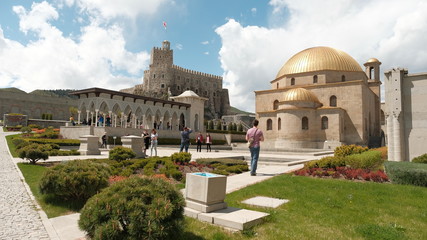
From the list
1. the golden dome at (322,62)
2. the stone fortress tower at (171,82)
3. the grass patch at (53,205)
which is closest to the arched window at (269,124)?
the golden dome at (322,62)

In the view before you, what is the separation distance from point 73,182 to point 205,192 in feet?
10.7

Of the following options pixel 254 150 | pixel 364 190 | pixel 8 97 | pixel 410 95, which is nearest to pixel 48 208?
pixel 254 150

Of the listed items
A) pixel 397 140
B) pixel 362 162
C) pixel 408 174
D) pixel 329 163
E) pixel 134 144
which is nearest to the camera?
pixel 408 174

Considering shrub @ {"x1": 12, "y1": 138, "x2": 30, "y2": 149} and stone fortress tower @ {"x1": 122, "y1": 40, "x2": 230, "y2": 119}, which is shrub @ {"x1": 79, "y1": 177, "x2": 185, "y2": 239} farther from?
stone fortress tower @ {"x1": 122, "y1": 40, "x2": 230, "y2": 119}

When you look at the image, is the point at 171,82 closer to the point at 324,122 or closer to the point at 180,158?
the point at 324,122

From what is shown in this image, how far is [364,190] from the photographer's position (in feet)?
23.4

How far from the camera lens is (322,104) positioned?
34844 millimetres

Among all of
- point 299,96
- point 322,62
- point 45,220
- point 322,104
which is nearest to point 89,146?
point 45,220

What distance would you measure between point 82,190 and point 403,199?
7.25 m

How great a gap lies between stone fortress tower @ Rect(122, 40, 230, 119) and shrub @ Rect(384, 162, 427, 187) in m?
67.0

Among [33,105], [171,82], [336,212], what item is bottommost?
[336,212]

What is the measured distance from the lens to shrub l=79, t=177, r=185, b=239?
3506 millimetres

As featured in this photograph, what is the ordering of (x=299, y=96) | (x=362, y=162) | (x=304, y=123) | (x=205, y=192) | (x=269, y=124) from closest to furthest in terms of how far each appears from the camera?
(x=205, y=192), (x=362, y=162), (x=299, y=96), (x=304, y=123), (x=269, y=124)

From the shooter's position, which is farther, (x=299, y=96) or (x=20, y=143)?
(x=299, y=96)
